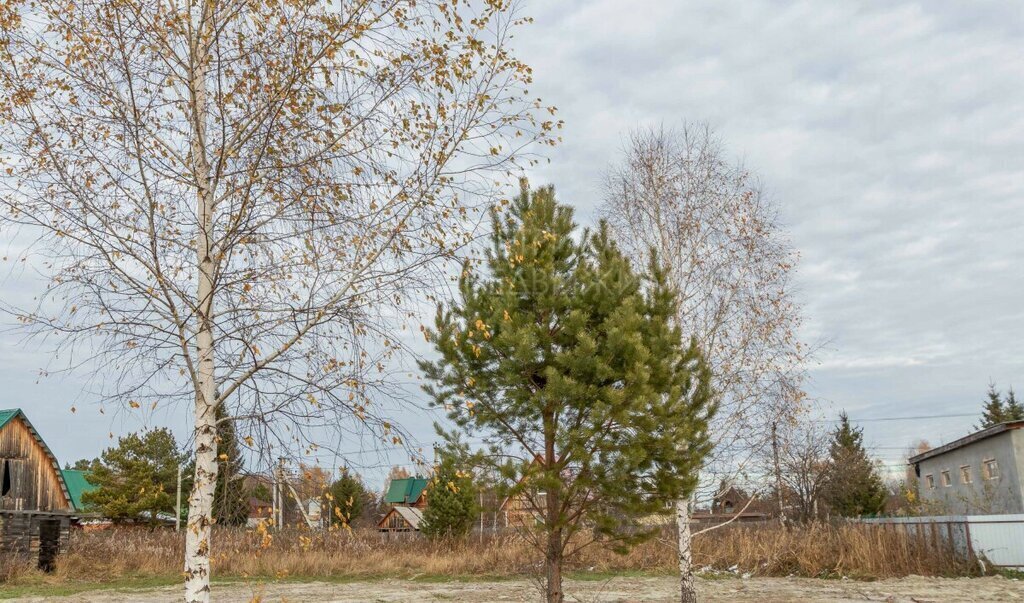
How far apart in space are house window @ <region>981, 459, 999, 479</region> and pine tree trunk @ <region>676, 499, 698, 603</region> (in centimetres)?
1846

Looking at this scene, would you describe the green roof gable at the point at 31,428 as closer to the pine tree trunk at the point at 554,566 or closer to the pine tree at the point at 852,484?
the pine tree trunk at the point at 554,566

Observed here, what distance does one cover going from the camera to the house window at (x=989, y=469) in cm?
2639

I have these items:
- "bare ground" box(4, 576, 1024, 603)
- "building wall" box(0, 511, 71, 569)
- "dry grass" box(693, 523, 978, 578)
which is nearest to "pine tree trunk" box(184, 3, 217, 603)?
"bare ground" box(4, 576, 1024, 603)

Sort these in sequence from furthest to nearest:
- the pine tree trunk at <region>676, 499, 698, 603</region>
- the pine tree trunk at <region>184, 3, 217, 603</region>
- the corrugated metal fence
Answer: the corrugated metal fence < the pine tree trunk at <region>676, 499, 698, 603</region> < the pine tree trunk at <region>184, 3, 217, 603</region>

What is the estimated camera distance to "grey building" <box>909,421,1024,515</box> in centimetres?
2458

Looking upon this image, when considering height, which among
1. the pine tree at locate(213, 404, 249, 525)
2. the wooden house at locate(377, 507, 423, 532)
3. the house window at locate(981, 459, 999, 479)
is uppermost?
the pine tree at locate(213, 404, 249, 525)

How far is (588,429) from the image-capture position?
9.80 m

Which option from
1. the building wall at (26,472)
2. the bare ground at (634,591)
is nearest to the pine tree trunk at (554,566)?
the bare ground at (634,591)

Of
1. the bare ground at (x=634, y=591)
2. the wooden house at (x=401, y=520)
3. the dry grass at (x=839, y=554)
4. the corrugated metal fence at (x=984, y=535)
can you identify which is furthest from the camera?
the wooden house at (x=401, y=520)

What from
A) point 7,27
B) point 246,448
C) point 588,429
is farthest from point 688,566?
point 7,27

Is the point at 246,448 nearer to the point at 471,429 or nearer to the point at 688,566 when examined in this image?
the point at 471,429

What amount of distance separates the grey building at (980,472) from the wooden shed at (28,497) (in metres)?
26.0

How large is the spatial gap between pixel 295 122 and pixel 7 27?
2073 mm

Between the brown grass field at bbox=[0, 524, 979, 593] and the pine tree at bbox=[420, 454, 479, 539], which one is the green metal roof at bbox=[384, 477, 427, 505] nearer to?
the pine tree at bbox=[420, 454, 479, 539]
